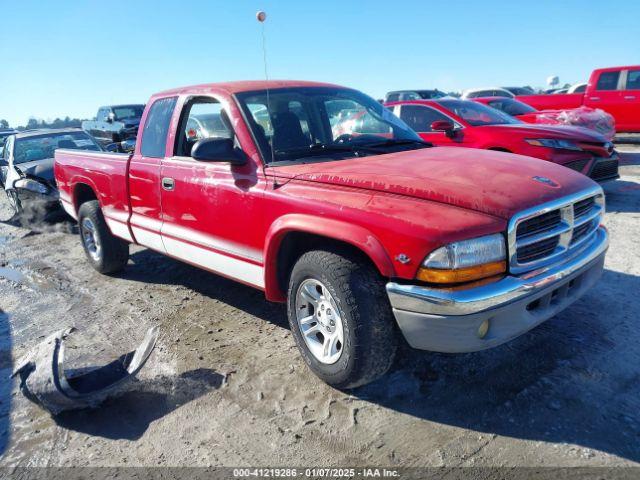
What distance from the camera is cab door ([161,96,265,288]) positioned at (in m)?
3.35

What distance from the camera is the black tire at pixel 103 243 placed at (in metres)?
5.29

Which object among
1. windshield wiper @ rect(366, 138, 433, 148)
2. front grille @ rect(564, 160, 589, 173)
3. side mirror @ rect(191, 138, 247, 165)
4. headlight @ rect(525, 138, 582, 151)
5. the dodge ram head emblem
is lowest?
front grille @ rect(564, 160, 589, 173)

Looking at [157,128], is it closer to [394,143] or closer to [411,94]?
[394,143]

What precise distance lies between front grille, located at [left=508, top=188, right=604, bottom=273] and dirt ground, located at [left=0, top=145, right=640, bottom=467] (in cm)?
77

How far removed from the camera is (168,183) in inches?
158

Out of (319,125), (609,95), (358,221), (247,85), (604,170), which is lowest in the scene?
(604,170)

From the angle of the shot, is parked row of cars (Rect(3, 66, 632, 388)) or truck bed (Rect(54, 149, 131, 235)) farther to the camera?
truck bed (Rect(54, 149, 131, 235))

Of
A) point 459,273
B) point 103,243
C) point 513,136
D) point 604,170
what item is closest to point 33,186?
point 103,243

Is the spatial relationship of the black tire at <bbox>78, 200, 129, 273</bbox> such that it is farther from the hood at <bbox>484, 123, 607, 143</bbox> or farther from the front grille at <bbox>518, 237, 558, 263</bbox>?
the hood at <bbox>484, 123, 607, 143</bbox>

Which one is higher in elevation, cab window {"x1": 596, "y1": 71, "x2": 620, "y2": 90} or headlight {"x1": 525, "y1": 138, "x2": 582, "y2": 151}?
cab window {"x1": 596, "y1": 71, "x2": 620, "y2": 90}

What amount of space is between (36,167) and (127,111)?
41.6ft

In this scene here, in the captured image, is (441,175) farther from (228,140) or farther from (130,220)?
(130,220)

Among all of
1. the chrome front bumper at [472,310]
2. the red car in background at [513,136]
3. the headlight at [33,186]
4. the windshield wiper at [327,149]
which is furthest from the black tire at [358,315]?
the headlight at [33,186]

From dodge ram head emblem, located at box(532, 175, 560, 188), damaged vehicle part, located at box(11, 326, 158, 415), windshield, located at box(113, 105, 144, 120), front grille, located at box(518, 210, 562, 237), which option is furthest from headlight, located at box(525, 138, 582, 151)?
windshield, located at box(113, 105, 144, 120)
